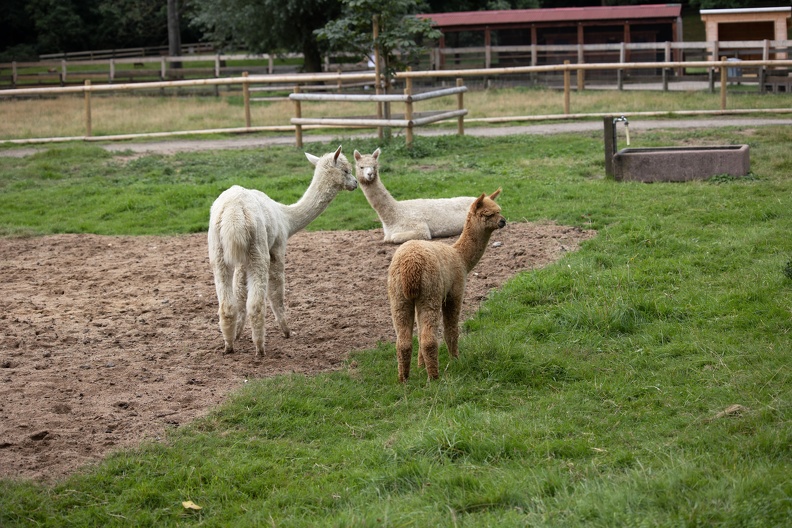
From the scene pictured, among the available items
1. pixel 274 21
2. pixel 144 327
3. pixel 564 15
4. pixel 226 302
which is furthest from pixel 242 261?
pixel 564 15

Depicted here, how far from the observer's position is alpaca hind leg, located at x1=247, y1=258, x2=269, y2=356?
674 cm

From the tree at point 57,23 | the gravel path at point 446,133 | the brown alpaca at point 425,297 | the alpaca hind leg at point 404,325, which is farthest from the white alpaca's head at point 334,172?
the tree at point 57,23

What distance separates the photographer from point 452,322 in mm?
6160

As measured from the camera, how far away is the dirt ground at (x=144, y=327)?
548 centimetres

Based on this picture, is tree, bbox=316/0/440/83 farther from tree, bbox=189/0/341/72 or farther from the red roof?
the red roof

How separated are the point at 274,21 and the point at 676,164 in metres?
22.1

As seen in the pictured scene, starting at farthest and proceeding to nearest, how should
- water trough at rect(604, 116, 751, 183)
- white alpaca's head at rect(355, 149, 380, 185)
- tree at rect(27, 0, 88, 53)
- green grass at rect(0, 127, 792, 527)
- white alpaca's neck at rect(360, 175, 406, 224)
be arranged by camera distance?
1. tree at rect(27, 0, 88, 53)
2. water trough at rect(604, 116, 751, 183)
3. white alpaca's neck at rect(360, 175, 406, 224)
4. white alpaca's head at rect(355, 149, 380, 185)
5. green grass at rect(0, 127, 792, 527)

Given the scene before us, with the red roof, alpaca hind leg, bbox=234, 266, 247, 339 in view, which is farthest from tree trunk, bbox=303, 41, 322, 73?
alpaca hind leg, bbox=234, 266, 247, 339

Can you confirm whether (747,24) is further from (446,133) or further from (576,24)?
(446,133)

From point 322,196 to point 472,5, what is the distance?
38482mm

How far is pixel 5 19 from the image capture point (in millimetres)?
47188

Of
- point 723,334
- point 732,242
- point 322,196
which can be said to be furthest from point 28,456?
point 732,242

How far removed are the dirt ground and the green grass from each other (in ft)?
1.20

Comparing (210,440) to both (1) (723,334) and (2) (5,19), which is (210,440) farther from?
(2) (5,19)
